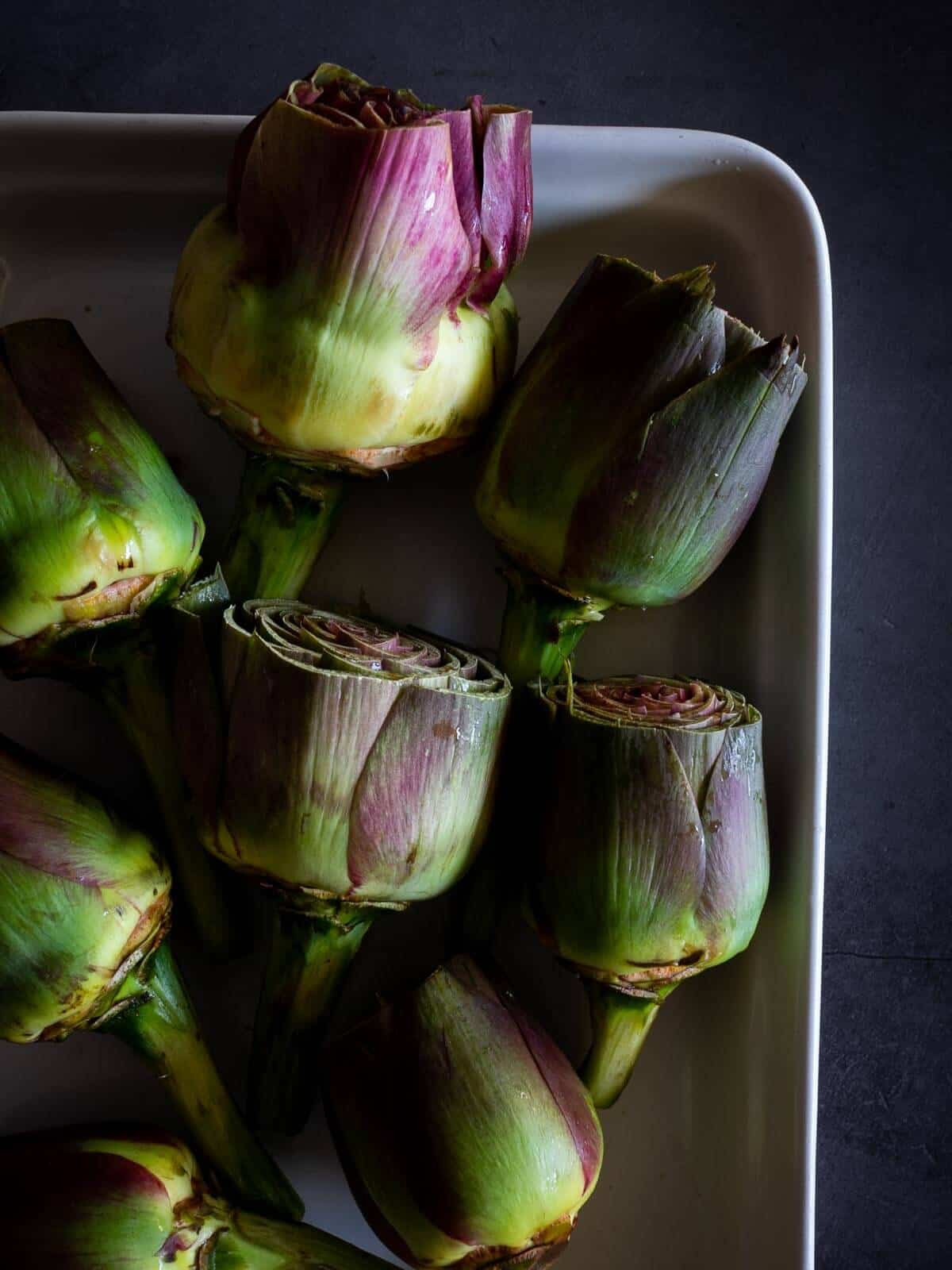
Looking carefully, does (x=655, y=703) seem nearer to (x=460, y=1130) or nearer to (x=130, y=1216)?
(x=460, y=1130)

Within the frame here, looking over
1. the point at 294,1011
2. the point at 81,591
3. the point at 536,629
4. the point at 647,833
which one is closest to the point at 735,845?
the point at 647,833

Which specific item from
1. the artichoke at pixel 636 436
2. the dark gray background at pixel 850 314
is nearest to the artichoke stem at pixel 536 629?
the artichoke at pixel 636 436

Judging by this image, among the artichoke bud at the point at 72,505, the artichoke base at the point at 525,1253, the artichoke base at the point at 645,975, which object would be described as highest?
the artichoke bud at the point at 72,505

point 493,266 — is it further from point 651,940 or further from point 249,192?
point 651,940

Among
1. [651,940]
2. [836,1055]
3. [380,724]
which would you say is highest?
[380,724]

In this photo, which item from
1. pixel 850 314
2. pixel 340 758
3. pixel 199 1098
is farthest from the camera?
pixel 850 314

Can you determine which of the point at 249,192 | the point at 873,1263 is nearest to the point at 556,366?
the point at 249,192

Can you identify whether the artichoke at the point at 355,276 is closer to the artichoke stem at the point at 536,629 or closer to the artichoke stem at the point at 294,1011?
the artichoke stem at the point at 536,629
